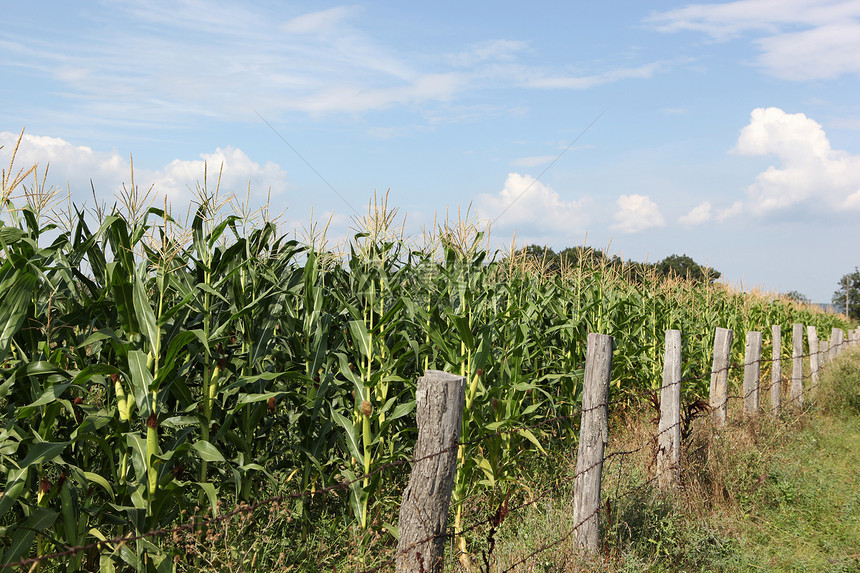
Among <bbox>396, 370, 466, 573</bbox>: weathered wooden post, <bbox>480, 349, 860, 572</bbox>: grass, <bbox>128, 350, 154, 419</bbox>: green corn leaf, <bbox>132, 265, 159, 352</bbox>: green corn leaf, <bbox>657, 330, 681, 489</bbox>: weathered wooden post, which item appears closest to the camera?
<bbox>396, 370, 466, 573</bbox>: weathered wooden post

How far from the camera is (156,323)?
12.3 ft

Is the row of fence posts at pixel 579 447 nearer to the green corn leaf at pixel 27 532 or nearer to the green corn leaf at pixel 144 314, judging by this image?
the green corn leaf at pixel 144 314

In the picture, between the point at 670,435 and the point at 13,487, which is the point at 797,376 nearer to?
the point at 670,435

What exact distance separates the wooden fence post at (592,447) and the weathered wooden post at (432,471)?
1607 mm

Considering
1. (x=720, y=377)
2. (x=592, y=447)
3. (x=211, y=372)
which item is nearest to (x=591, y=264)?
(x=720, y=377)

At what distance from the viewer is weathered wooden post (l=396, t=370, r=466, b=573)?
2953 millimetres

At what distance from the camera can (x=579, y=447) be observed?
4285 mm

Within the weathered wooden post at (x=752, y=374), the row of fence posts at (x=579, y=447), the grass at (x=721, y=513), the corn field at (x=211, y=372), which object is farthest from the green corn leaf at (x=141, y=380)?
the weathered wooden post at (x=752, y=374)

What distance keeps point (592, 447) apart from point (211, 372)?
2921 mm

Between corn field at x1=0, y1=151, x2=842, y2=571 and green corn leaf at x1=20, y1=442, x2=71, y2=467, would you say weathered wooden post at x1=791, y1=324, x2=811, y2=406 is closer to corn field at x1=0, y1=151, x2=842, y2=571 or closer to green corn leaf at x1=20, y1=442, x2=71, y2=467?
corn field at x1=0, y1=151, x2=842, y2=571

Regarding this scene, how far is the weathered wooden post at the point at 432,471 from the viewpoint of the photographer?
9.69ft

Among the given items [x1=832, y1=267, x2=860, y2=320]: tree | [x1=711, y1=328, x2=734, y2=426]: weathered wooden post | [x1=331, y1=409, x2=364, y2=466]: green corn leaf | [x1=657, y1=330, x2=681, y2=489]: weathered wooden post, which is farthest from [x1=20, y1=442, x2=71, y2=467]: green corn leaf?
[x1=832, y1=267, x2=860, y2=320]: tree

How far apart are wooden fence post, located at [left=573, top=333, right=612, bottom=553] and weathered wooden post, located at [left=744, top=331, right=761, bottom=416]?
16.9ft

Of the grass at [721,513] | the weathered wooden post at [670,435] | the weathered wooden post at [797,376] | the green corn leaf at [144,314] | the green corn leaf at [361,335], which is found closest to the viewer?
the green corn leaf at [144,314]
